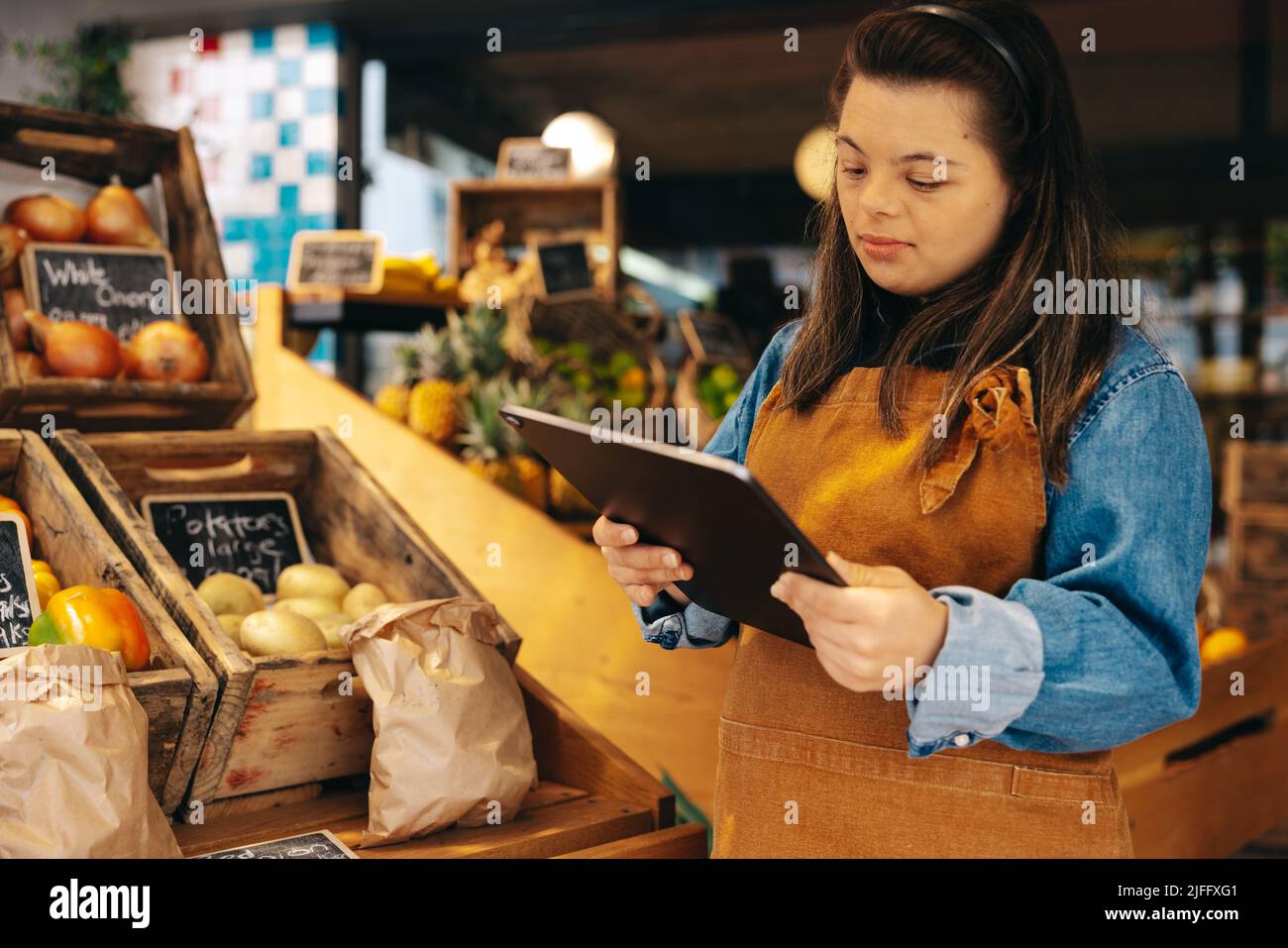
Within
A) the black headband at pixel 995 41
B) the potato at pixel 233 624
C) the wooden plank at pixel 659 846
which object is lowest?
the wooden plank at pixel 659 846

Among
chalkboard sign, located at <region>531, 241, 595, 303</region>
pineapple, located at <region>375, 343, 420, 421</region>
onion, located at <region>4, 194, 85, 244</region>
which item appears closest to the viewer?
onion, located at <region>4, 194, 85, 244</region>

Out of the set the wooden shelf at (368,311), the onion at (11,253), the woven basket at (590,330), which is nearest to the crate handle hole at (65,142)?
the onion at (11,253)

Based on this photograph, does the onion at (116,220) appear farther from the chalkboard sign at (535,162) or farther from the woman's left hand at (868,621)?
the chalkboard sign at (535,162)

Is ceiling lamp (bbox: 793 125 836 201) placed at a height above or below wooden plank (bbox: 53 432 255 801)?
above

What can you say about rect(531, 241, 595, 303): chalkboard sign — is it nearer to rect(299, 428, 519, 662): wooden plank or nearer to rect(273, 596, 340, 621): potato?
rect(299, 428, 519, 662): wooden plank

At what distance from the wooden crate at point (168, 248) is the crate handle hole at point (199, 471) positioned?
0.12 m

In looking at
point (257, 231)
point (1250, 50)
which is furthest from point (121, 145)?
point (1250, 50)

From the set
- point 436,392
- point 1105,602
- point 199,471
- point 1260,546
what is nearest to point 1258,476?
point 1260,546

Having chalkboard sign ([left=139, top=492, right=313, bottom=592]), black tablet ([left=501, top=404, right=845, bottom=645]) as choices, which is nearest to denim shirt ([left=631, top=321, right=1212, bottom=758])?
black tablet ([left=501, top=404, right=845, bottom=645])

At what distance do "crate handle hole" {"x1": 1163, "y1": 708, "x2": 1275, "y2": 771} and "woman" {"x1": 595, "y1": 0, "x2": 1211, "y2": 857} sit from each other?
1998 millimetres

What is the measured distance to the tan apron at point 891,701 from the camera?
1157 mm

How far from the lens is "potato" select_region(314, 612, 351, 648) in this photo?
5.85 feet

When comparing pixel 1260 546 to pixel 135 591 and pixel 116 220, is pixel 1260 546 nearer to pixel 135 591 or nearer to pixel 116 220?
pixel 116 220

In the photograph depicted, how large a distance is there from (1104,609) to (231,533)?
4.85ft
